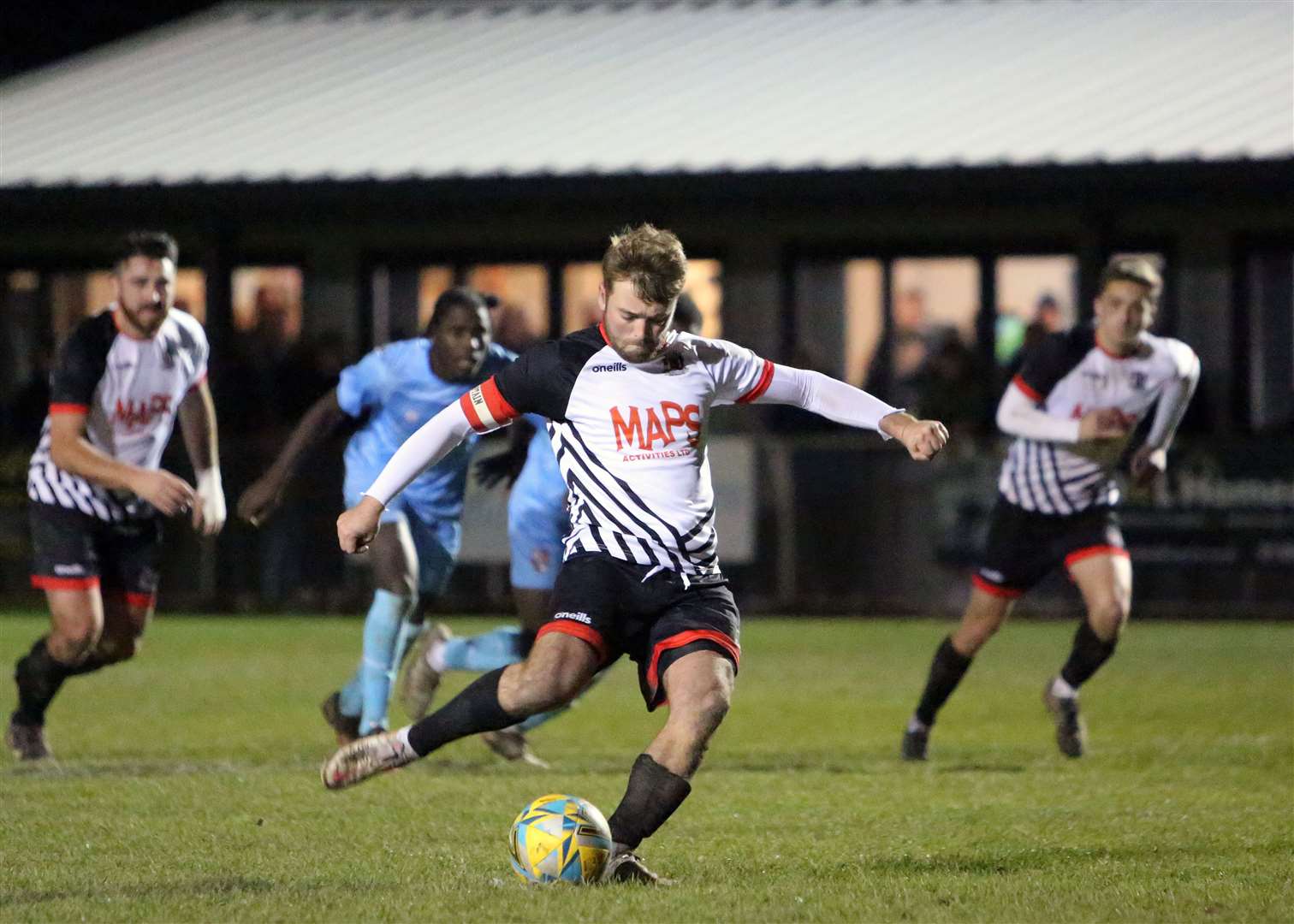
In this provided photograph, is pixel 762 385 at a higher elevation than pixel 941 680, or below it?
higher

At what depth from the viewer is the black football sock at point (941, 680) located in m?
9.10

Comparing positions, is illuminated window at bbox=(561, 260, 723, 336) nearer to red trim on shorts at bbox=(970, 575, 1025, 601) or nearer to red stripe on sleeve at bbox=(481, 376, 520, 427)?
red trim on shorts at bbox=(970, 575, 1025, 601)

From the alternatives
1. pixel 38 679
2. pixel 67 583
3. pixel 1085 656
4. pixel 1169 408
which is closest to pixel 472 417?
pixel 67 583

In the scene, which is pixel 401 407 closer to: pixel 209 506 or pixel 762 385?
pixel 209 506

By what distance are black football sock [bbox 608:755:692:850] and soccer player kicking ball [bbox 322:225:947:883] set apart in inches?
2.8

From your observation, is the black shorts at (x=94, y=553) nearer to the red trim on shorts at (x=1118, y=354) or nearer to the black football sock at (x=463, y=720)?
the black football sock at (x=463, y=720)

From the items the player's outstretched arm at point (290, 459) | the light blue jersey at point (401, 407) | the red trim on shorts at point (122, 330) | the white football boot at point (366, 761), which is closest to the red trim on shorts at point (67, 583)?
the player's outstretched arm at point (290, 459)

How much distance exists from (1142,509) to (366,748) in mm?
10899

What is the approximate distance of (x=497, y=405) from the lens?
6133 millimetres

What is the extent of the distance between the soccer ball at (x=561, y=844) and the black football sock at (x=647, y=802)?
57 mm

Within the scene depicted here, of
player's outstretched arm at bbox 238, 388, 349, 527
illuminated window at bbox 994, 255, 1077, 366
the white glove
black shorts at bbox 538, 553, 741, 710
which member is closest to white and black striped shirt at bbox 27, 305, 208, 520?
the white glove

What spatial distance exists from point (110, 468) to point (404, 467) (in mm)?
2545

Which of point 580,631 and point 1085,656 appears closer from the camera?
point 580,631

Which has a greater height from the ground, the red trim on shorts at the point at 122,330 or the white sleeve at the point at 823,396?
the red trim on shorts at the point at 122,330
